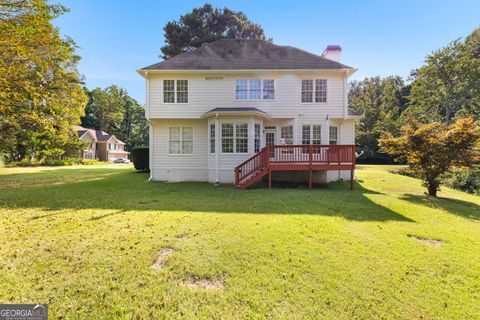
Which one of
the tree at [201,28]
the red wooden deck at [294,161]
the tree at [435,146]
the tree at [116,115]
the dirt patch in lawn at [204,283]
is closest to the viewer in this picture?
the dirt patch in lawn at [204,283]

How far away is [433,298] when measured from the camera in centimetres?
309

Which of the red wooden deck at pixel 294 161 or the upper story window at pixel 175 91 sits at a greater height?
the upper story window at pixel 175 91

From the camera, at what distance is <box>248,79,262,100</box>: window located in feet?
42.7

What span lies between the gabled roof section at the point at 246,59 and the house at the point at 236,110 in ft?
0.19

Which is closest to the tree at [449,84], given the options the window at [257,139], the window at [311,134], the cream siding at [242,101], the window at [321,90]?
the cream siding at [242,101]

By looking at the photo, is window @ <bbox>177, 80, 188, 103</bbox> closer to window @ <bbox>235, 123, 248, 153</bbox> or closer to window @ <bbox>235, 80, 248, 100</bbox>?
window @ <bbox>235, 80, 248, 100</bbox>

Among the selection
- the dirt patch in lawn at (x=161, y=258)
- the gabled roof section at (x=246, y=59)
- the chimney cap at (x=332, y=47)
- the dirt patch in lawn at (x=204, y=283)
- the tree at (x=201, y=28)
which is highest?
the tree at (x=201, y=28)

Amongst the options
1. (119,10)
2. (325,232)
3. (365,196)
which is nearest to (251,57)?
(119,10)

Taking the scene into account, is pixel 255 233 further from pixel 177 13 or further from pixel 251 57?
pixel 177 13

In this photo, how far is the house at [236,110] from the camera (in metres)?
12.2

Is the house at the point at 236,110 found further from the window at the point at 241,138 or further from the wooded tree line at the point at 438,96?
the wooded tree line at the point at 438,96

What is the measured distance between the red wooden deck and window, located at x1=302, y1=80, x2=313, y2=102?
11.0ft

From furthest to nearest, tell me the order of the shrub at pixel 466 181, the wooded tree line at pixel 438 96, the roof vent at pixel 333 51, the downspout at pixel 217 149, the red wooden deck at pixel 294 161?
the wooded tree line at pixel 438 96, the shrub at pixel 466 181, the roof vent at pixel 333 51, the downspout at pixel 217 149, the red wooden deck at pixel 294 161

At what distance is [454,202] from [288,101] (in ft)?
28.6
